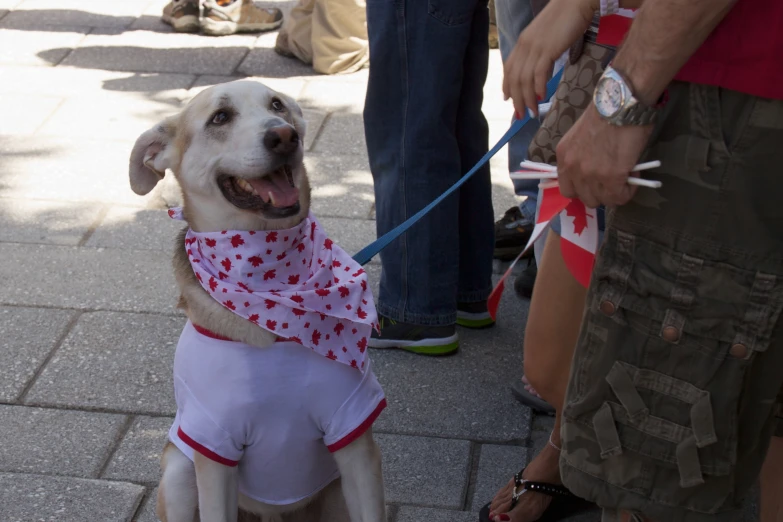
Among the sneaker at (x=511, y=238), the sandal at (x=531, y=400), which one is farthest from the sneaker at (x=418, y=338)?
the sneaker at (x=511, y=238)

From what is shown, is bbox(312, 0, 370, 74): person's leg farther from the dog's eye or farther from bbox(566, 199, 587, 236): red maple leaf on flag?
bbox(566, 199, 587, 236): red maple leaf on flag

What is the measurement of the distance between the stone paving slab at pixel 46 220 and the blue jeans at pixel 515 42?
6.96 ft

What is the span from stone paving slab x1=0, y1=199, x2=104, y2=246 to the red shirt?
3596 millimetres

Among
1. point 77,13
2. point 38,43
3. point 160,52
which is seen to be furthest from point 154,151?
point 77,13

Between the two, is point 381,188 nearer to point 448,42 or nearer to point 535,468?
point 448,42

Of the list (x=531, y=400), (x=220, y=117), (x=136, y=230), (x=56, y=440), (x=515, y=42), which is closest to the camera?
(x=220, y=117)

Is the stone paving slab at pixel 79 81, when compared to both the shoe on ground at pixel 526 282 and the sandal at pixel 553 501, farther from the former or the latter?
the sandal at pixel 553 501

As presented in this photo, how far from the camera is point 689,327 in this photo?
1873 mm

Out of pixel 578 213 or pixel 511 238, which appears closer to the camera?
pixel 578 213

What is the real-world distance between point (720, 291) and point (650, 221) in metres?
0.19

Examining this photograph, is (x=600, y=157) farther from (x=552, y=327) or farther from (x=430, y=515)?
(x=430, y=515)

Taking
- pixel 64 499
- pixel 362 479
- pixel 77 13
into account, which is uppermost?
pixel 362 479

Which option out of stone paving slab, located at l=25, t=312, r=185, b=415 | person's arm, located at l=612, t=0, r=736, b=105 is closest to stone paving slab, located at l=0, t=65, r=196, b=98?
stone paving slab, located at l=25, t=312, r=185, b=415

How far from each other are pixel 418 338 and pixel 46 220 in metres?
2.15
